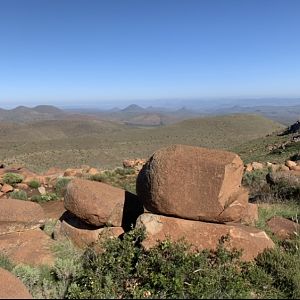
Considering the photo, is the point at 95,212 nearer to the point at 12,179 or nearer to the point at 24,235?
the point at 24,235

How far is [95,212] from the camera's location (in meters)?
7.49

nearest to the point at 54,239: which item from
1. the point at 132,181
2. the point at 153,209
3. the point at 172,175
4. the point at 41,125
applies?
→ the point at 153,209

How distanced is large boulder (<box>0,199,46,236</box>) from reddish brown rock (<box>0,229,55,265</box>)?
0.52 metres

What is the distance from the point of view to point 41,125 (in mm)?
132750

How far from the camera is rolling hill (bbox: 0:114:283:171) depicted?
163ft

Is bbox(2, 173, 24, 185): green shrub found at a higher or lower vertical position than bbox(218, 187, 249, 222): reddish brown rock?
lower

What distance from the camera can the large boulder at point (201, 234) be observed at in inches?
260

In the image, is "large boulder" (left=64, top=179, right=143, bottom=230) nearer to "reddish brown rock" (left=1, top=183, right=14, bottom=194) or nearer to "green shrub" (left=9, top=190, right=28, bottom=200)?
"green shrub" (left=9, top=190, right=28, bottom=200)

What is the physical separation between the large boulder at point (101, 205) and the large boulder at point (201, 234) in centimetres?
83

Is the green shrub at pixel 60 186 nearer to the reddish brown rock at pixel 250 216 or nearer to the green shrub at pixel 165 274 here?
the reddish brown rock at pixel 250 216

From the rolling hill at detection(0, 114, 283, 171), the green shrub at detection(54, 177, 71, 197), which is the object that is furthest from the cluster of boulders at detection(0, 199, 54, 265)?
the rolling hill at detection(0, 114, 283, 171)

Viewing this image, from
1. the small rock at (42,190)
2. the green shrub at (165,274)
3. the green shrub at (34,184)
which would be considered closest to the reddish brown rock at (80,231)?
the green shrub at (165,274)

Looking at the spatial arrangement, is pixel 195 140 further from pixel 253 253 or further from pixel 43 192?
pixel 253 253

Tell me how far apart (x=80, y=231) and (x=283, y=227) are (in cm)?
403
